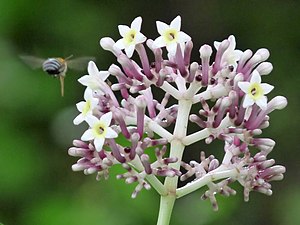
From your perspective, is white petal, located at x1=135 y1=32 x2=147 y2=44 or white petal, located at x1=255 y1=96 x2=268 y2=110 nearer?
white petal, located at x1=255 y1=96 x2=268 y2=110

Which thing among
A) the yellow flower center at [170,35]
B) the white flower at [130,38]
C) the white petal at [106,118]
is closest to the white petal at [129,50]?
the white flower at [130,38]

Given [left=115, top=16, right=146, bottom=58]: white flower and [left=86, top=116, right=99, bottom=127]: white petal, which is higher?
[left=115, top=16, right=146, bottom=58]: white flower

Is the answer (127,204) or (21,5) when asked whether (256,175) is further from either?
(21,5)

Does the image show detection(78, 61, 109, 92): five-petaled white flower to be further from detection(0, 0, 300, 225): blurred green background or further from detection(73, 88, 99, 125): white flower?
detection(0, 0, 300, 225): blurred green background

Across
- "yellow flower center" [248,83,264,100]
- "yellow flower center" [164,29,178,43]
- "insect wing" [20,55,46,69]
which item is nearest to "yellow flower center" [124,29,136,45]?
"yellow flower center" [164,29,178,43]

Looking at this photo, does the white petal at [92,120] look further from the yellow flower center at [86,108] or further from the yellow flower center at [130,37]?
the yellow flower center at [130,37]

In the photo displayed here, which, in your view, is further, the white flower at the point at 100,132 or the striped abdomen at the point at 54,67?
the striped abdomen at the point at 54,67

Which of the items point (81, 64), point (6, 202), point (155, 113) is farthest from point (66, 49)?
point (155, 113)
